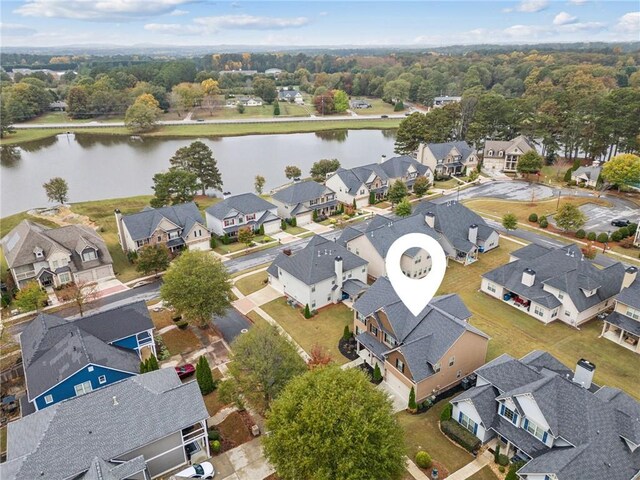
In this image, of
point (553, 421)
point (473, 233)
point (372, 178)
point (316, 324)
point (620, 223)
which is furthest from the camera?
point (372, 178)

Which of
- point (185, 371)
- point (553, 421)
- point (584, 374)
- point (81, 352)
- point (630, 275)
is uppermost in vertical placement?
point (630, 275)

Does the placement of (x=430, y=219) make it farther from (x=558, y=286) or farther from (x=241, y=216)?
(x=241, y=216)

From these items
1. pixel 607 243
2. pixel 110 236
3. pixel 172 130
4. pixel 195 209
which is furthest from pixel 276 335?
pixel 172 130

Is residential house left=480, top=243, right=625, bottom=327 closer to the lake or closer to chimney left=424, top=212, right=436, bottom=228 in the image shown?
chimney left=424, top=212, right=436, bottom=228

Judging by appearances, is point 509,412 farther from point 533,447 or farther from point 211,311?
point 211,311

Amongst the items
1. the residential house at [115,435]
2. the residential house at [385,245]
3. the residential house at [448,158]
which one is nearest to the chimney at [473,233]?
the residential house at [385,245]

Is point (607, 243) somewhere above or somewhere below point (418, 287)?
below

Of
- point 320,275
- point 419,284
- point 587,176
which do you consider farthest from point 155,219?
point 587,176
